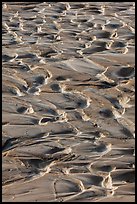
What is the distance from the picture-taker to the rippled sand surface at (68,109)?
115 inches

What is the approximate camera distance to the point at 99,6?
23.2 feet

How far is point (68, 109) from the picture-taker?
3842 mm

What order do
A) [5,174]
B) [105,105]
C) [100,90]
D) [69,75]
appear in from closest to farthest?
[5,174], [105,105], [100,90], [69,75]

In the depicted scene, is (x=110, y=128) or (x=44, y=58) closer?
(x=110, y=128)

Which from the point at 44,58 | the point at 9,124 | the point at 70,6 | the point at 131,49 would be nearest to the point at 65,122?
the point at 9,124

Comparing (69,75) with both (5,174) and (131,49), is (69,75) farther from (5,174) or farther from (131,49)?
(5,174)

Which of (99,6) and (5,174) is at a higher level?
(99,6)

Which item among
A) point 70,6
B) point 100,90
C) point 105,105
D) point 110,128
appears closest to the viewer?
point 110,128

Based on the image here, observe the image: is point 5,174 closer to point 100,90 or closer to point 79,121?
point 79,121

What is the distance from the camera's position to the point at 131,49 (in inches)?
201

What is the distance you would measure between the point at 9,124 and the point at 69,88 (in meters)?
0.77

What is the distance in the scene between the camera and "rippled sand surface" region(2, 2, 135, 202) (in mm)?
2932

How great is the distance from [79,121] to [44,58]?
1361mm

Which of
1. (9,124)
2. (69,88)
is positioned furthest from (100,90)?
(9,124)
